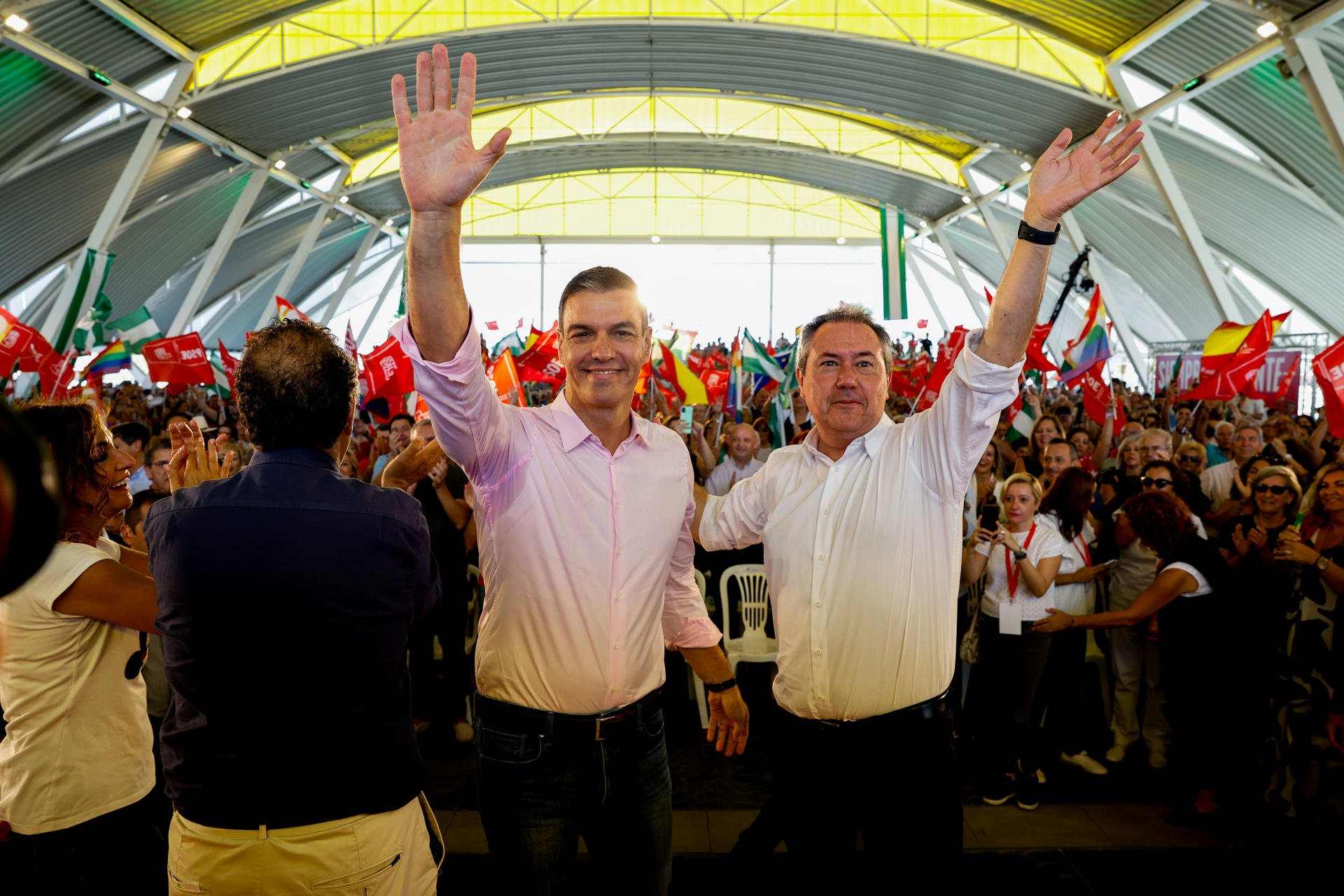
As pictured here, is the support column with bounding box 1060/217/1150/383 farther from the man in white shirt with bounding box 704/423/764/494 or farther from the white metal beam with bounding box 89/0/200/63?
the white metal beam with bounding box 89/0/200/63

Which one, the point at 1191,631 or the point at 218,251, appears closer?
the point at 1191,631

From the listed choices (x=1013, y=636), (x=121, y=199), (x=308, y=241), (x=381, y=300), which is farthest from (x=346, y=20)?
(x=381, y=300)

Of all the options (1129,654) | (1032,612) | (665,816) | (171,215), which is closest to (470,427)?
(665,816)

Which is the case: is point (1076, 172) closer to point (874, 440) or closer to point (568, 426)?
point (874, 440)

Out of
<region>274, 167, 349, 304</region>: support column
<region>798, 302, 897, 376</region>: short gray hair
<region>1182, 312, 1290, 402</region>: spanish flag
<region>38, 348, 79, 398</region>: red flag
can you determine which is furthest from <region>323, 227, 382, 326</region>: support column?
<region>798, 302, 897, 376</region>: short gray hair

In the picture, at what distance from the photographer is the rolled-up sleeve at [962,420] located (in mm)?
2348

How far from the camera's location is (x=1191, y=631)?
5199mm

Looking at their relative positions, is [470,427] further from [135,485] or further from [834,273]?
[834,273]

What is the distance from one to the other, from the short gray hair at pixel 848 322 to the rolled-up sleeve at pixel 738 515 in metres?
0.38

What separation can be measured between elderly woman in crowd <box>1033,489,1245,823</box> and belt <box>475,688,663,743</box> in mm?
3596

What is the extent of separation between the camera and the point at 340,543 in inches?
73.2

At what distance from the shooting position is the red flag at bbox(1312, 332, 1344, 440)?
7.23 meters

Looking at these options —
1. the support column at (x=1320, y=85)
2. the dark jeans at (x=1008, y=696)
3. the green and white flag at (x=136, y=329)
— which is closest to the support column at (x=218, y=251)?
the green and white flag at (x=136, y=329)

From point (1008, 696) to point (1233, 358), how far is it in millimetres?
7505
